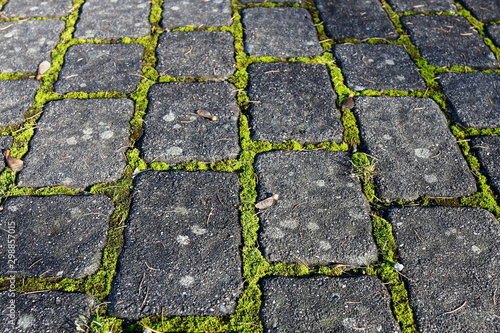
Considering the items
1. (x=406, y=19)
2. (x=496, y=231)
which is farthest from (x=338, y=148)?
(x=406, y=19)

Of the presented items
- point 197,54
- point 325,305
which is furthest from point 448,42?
point 325,305

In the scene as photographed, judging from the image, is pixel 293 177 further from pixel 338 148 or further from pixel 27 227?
pixel 27 227

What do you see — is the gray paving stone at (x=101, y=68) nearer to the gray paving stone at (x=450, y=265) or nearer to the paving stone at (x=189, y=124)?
the paving stone at (x=189, y=124)

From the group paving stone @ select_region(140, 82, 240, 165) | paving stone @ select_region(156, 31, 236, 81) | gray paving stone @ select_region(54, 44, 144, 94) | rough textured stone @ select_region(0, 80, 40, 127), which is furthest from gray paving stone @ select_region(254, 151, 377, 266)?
rough textured stone @ select_region(0, 80, 40, 127)

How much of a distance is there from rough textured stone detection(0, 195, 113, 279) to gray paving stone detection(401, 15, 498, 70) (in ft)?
8.27

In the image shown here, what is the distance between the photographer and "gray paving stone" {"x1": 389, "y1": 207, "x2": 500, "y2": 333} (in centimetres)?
175

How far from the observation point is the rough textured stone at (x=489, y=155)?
229cm

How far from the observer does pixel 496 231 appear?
6.74ft

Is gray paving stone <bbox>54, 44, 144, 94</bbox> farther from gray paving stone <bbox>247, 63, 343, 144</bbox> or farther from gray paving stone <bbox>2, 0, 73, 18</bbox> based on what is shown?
gray paving stone <bbox>247, 63, 343, 144</bbox>

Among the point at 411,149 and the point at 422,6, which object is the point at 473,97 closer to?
the point at 411,149

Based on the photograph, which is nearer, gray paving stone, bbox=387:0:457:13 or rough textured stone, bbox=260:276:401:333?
rough textured stone, bbox=260:276:401:333

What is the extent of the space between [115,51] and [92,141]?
3.11ft

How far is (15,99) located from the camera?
2.69 meters

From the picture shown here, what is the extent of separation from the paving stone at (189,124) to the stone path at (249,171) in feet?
0.04
